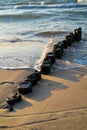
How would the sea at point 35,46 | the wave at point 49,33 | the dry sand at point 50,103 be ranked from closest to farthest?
the dry sand at point 50,103
the sea at point 35,46
the wave at point 49,33

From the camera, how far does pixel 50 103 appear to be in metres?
6.91

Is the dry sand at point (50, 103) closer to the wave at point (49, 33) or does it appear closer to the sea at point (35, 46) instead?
the sea at point (35, 46)

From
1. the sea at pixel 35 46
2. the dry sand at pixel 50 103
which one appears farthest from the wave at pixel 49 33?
the dry sand at pixel 50 103

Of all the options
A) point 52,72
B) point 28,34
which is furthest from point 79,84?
point 28,34

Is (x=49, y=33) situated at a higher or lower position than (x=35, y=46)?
lower

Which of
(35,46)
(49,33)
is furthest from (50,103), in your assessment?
(49,33)

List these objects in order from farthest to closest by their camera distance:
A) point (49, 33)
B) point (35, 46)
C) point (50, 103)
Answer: point (49, 33) → point (35, 46) → point (50, 103)

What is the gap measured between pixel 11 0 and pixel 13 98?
32.8 meters

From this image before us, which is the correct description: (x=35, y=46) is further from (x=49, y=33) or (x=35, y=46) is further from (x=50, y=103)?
(x=50, y=103)

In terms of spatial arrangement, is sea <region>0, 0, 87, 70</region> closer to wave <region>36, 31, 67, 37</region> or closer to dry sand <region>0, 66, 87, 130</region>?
wave <region>36, 31, 67, 37</region>

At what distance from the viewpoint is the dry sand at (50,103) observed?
5871 mm

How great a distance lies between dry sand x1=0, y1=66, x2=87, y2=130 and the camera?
5.87m

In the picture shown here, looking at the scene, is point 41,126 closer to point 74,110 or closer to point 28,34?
→ point 74,110

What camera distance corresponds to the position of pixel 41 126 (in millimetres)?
5824
